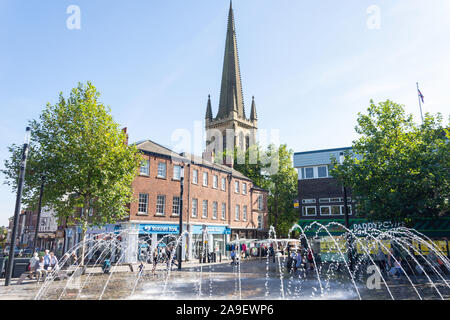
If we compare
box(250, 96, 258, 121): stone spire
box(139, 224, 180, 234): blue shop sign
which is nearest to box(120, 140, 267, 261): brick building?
box(139, 224, 180, 234): blue shop sign

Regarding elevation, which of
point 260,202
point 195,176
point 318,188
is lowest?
point 260,202

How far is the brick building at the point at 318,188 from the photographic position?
1431 inches

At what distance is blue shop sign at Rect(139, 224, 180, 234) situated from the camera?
3228 cm

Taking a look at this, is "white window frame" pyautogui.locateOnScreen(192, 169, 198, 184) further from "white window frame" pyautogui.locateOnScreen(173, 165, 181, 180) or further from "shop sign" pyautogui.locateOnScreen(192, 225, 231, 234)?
"shop sign" pyautogui.locateOnScreen(192, 225, 231, 234)

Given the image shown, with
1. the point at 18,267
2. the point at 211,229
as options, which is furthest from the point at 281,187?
the point at 18,267

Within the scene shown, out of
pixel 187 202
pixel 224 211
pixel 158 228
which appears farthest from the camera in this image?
pixel 224 211

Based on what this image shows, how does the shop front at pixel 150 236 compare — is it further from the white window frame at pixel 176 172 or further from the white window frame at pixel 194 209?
the white window frame at pixel 176 172

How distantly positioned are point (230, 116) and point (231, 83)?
14.0 meters

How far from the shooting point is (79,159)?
22297 mm

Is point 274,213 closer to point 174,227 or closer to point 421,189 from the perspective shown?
point 174,227

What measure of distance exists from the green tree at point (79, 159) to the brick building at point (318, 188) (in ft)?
73.2

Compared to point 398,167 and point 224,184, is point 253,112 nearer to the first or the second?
point 224,184
